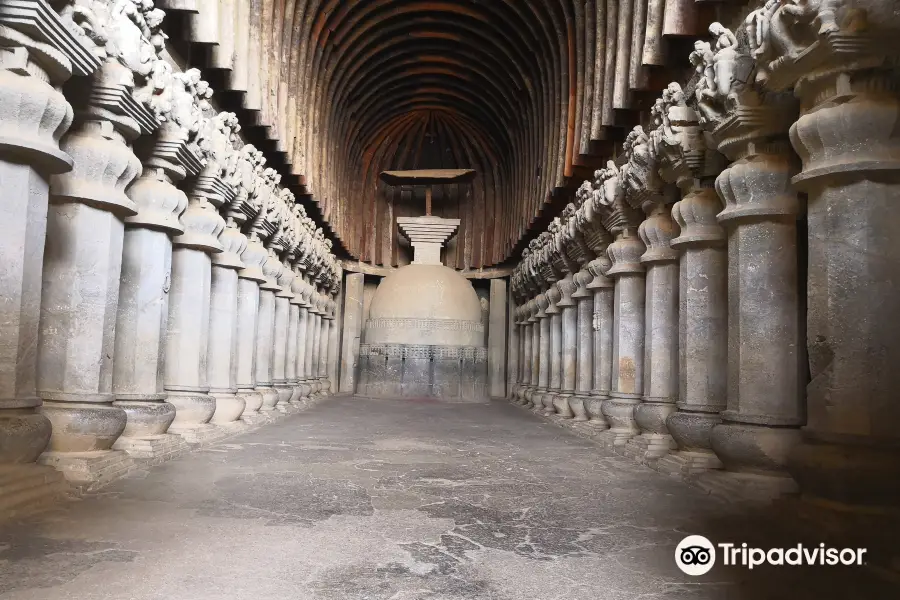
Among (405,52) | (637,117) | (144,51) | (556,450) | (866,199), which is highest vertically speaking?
(405,52)

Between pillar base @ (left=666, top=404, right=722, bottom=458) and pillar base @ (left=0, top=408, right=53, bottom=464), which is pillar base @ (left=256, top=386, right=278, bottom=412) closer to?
pillar base @ (left=0, top=408, right=53, bottom=464)

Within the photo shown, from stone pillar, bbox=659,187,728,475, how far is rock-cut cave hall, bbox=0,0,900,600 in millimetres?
28

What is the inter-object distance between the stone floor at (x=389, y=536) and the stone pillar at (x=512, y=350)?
49.8ft

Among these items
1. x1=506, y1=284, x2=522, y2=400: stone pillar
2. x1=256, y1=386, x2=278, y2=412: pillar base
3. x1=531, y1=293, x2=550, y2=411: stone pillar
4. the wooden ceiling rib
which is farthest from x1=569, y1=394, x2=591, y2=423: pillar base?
x1=506, y1=284, x2=522, y2=400: stone pillar

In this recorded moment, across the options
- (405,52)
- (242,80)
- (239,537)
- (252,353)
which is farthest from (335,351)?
(239,537)

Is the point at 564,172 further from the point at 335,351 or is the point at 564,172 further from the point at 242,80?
the point at 335,351

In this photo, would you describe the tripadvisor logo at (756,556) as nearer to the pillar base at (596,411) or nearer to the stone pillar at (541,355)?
the pillar base at (596,411)

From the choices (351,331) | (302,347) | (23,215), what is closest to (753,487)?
(23,215)

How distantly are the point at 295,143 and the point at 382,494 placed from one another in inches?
394

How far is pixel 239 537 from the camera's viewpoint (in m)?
4.18

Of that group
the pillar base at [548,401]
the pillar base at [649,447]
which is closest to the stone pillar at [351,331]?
the pillar base at [548,401]

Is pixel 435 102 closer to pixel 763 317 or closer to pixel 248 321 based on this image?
pixel 248 321

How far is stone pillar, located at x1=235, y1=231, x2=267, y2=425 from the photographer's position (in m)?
11.8

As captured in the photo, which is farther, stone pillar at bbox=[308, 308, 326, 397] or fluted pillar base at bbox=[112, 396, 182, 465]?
stone pillar at bbox=[308, 308, 326, 397]
